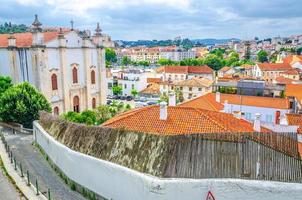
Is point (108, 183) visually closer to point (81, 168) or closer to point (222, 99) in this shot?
point (81, 168)

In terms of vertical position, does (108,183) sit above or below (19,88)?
below

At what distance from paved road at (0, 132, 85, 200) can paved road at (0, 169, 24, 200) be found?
3.75ft

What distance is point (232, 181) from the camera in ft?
35.2

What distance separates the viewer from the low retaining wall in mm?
10453

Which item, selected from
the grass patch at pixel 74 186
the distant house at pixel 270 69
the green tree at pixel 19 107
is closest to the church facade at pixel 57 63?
the green tree at pixel 19 107

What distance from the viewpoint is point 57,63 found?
46.7 m

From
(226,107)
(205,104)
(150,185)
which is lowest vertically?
(226,107)

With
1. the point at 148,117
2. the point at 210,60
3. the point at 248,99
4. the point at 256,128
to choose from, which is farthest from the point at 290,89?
the point at 210,60

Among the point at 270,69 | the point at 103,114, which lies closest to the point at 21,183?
the point at 103,114

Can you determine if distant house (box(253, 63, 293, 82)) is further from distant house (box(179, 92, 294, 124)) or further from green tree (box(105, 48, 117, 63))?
green tree (box(105, 48, 117, 63))

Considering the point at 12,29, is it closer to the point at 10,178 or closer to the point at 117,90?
the point at 117,90

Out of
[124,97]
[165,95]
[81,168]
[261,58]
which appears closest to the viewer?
[81,168]

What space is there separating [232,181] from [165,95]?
58.5m

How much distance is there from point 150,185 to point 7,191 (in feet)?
26.4
